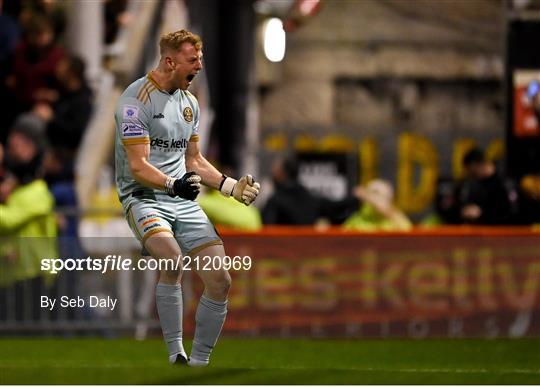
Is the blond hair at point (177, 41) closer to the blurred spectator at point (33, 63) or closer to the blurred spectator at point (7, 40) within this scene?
the blurred spectator at point (33, 63)

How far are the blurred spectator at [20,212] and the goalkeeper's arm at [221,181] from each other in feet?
12.5

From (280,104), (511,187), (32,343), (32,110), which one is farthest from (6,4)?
(280,104)

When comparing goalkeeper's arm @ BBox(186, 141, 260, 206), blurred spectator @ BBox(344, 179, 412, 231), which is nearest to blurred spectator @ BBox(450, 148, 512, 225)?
blurred spectator @ BBox(344, 179, 412, 231)

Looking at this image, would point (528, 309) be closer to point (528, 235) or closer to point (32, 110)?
point (528, 235)

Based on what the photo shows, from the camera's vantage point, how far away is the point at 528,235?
14328 millimetres

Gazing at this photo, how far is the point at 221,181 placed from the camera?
25.0 ft

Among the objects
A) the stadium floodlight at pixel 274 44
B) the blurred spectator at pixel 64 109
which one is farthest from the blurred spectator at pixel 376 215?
the stadium floodlight at pixel 274 44

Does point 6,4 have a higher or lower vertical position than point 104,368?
higher

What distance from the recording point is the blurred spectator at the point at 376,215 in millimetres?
14930

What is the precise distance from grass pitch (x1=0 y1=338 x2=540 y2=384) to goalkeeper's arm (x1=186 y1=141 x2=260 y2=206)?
1095mm

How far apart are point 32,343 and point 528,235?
14.8 feet

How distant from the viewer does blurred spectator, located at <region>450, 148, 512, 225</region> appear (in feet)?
47.1

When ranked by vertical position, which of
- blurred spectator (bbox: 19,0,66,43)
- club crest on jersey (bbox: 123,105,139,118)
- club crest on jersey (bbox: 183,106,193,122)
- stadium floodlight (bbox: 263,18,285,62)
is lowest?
blurred spectator (bbox: 19,0,66,43)

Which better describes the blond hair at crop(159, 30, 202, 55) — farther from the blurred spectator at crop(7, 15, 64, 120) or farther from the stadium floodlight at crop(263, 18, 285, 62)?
the blurred spectator at crop(7, 15, 64, 120)
